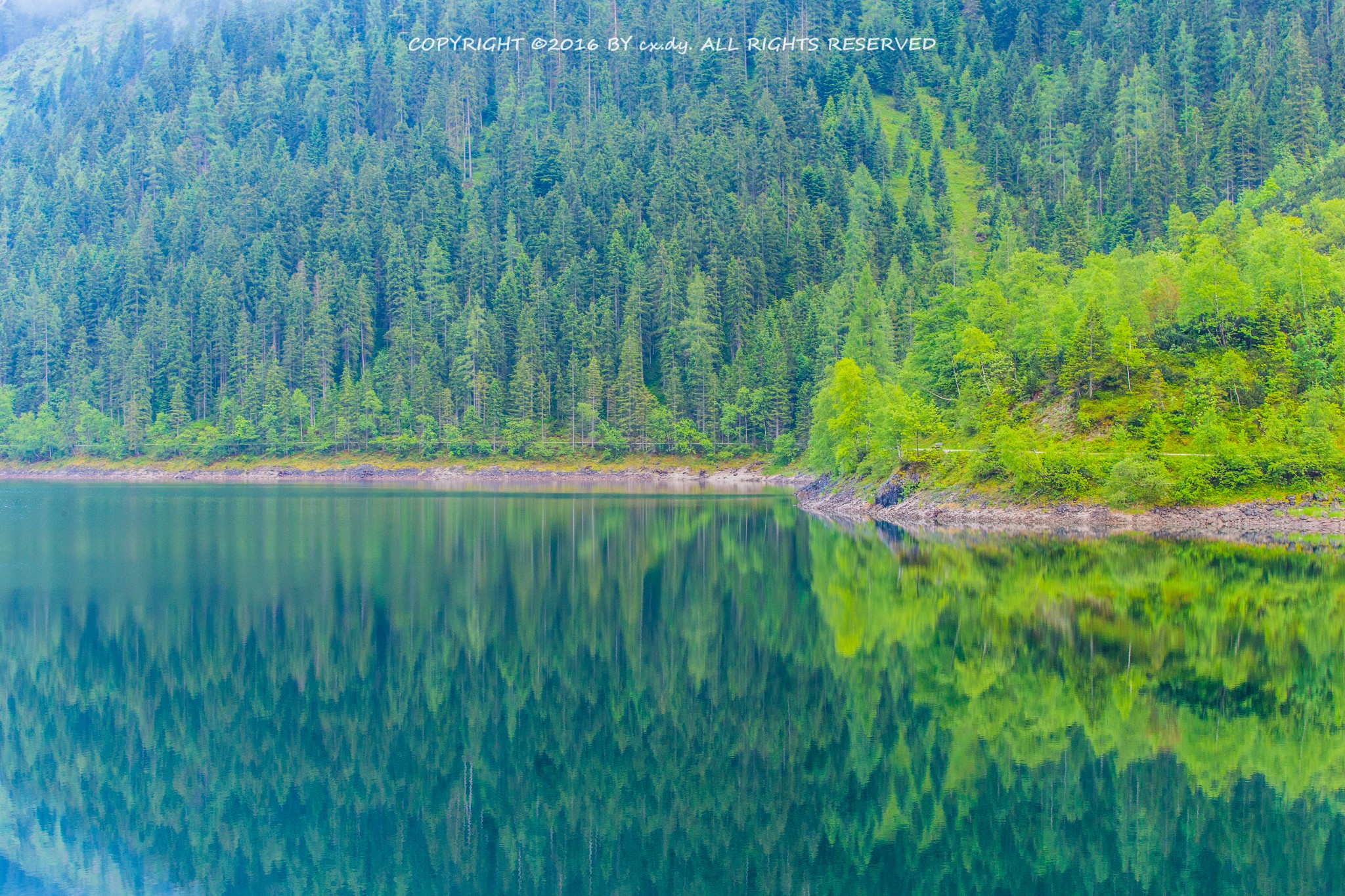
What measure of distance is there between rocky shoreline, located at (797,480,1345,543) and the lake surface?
18999 millimetres

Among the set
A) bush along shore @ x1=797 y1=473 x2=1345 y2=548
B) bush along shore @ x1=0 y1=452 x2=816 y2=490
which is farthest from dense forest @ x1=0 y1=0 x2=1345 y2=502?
bush along shore @ x1=797 y1=473 x2=1345 y2=548

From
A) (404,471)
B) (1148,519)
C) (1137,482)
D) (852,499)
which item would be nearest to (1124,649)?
(1148,519)

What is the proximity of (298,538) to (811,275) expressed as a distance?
4792 inches

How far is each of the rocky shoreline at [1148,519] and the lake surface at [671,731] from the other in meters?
19.0

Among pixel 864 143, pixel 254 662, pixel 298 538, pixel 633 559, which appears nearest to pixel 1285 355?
pixel 633 559

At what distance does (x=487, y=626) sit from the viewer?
35.6 m

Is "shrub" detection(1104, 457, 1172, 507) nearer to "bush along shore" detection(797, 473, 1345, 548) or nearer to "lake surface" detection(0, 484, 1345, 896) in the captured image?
"bush along shore" detection(797, 473, 1345, 548)

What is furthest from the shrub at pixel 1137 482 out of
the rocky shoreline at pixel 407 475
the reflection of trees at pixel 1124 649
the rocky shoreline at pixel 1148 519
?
the rocky shoreline at pixel 407 475

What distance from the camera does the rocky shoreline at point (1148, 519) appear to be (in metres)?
65.8

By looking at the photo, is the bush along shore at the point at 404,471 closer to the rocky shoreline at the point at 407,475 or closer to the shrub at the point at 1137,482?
the rocky shoreline at the point at 407,475

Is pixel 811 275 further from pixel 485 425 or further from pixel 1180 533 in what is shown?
pixel 1180 533

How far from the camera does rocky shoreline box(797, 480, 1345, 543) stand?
6581 cm

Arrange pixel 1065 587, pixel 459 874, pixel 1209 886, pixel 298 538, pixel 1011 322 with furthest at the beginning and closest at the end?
pixel 1011 322
pixel 298 538
pixel 1065 587
pixel 459 874
pixel 1209 886

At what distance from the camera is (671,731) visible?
961 inches
